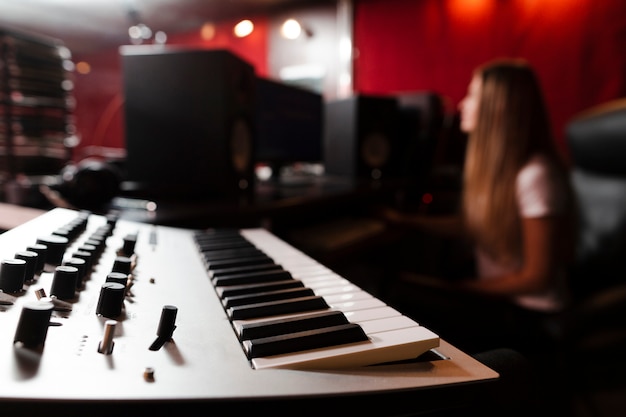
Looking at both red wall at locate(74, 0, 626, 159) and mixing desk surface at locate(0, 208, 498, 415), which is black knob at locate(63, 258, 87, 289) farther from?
red wall at locate(74, 0, 626, 159)

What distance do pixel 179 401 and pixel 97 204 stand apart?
847mm

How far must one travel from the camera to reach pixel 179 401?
31 cm

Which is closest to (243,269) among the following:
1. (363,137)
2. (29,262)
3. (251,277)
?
(251,277)

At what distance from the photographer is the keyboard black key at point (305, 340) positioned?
15.2 inches

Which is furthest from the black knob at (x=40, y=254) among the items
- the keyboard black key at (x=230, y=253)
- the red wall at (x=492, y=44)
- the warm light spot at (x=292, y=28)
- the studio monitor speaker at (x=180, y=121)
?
the warm light spot at (x=292, y=28)

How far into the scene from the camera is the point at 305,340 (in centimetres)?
40

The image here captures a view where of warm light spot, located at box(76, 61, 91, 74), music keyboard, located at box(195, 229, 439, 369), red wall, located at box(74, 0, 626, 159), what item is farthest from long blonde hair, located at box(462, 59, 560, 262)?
warm light spot, located at box(76, 61, 91, 74)

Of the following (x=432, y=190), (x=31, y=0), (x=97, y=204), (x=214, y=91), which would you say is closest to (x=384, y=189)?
(x=432, y=190)

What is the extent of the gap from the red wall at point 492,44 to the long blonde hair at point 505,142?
5.33ft

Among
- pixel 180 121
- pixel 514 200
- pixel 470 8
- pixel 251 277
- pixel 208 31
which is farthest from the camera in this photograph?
pixel 208 31

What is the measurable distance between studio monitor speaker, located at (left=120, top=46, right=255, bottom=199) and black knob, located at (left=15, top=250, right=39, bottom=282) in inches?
28.6

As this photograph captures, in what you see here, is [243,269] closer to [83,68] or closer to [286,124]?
[286,124]

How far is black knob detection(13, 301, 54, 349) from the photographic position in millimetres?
344

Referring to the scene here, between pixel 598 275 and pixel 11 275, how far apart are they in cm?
181
